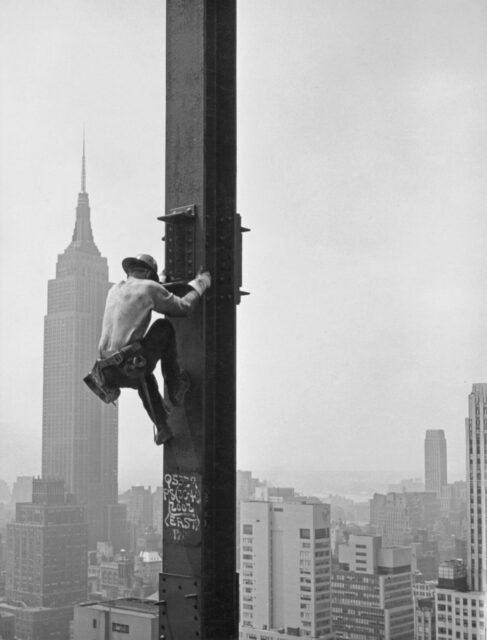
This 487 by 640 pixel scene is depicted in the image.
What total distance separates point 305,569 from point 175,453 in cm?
941

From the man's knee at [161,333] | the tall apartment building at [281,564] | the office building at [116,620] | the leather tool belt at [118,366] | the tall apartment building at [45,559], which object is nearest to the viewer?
the leather tool belt at [118,366]

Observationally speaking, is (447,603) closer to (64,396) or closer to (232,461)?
(64,396)

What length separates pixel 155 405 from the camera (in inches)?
109

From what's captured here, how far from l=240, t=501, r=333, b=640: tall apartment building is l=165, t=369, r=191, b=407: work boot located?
8.28 meters

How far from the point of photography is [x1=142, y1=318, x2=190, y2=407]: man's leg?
2.70m

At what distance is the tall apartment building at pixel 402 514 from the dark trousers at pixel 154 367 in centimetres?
807

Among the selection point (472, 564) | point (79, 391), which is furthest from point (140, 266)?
point (79, 391)

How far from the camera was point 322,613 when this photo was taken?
39.8 feet

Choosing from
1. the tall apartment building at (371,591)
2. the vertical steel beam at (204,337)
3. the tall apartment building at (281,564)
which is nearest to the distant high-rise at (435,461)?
the tall apartment building at (281,564)

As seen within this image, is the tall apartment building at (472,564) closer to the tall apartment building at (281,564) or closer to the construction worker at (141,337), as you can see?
the tall apartment building at (281,564)

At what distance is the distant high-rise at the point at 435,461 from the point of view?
Answer: 9938mm

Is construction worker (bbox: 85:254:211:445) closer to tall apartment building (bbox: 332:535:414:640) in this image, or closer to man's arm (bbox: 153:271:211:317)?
man's arm (bbox: 153:271:211:317)

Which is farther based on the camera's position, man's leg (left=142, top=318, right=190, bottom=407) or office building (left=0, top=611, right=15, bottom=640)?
office building (left=0, top=611, right=15, bottom=640)

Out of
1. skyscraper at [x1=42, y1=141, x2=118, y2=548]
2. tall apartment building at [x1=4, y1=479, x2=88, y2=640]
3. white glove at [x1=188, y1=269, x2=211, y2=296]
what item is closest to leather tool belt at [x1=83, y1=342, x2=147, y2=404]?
white glove at [x1=188, y1=269, x2=211, y2=296]
